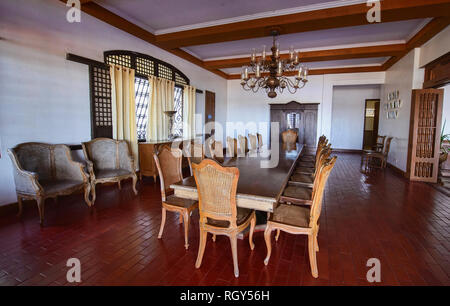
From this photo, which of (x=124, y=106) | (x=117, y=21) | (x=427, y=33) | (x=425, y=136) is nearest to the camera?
(x=117, y=21)

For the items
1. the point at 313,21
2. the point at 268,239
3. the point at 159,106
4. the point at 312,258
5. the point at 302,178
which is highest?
the point at 313,21

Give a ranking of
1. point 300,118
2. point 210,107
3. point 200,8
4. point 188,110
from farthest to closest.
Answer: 1. point 300,118
2. point 210,107
3. point 188,110
4. point 200,8

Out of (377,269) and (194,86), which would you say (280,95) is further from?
(377,269)

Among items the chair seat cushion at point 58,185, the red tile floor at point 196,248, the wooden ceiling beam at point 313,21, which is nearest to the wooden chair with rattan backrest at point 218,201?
the red tile floor at point 196,248

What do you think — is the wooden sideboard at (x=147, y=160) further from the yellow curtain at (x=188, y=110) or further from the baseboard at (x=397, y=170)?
the baseboard at (x=397, y=170)

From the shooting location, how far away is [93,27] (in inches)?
156

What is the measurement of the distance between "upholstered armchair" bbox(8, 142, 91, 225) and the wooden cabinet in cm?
678

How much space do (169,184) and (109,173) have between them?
162 cm

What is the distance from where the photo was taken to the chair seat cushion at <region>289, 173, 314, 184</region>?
3.05 meters

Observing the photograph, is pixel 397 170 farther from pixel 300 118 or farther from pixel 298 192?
pixel 298 192

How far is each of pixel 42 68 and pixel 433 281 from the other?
4991mm

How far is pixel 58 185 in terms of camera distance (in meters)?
3.04

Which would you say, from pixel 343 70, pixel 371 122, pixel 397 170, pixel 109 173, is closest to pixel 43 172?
pixel 109 173

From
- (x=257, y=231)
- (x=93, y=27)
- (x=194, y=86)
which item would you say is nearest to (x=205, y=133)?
(x=194, y=86)
